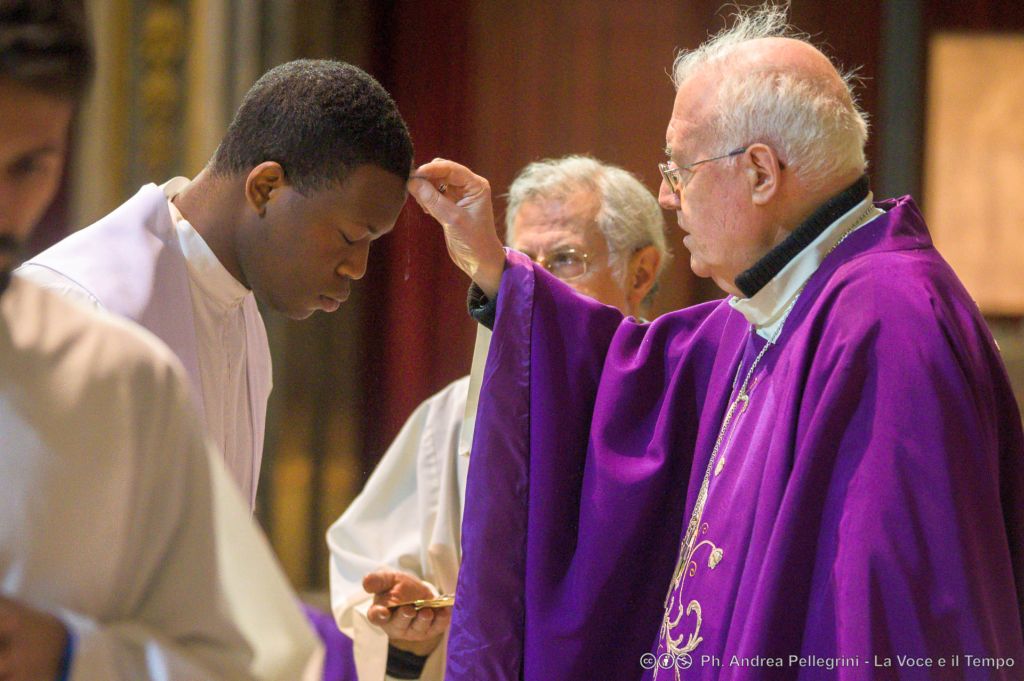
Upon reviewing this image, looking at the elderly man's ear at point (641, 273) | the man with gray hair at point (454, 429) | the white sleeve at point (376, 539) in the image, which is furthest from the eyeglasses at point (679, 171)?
the white sleeve at point (376, 539)

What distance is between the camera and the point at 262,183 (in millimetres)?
2145

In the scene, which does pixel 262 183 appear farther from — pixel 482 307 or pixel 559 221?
pixel 559 221

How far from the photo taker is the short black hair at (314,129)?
2.16 metres

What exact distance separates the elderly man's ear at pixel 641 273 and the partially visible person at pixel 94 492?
214cm

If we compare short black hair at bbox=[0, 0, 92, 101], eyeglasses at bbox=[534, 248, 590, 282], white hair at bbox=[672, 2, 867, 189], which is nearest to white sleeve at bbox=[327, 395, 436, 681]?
eyeglasses at bbox=[534, 248, 590, 282]

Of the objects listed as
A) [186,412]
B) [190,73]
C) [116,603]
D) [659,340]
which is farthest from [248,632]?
[190,73]

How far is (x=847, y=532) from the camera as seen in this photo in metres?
1.88

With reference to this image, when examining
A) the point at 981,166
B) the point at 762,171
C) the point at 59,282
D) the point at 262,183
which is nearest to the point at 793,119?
the point at 762,171

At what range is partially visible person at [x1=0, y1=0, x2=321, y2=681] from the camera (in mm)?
1149

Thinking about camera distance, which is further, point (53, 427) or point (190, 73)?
point (190, 73)

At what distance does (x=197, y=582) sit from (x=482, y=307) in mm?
1551

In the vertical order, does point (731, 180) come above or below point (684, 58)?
below

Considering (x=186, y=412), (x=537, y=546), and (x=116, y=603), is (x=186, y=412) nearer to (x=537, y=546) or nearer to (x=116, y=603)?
(x=116, y=603)

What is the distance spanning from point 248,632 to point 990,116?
182 inches
